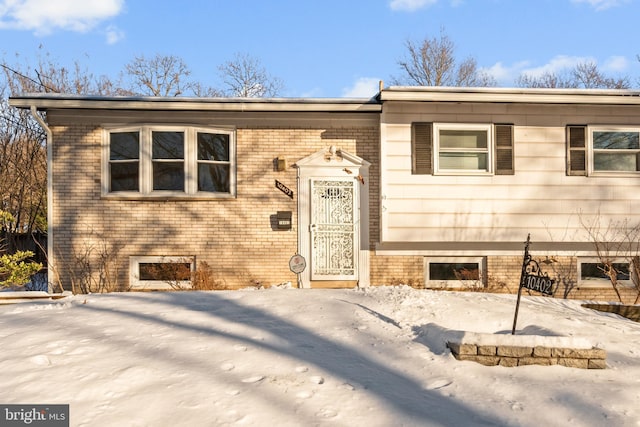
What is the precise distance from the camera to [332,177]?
→ 29.3 ft

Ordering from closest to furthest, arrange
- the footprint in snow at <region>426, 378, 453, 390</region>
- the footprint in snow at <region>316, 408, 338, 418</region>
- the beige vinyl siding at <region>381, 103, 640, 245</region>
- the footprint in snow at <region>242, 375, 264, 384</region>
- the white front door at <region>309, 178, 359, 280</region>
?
the footprint in snow at <region>316, 408, 338, 418</region>, the footprint in snow at <region>242, 375, 264, 384</region>, the footprint in snow at <region>426, 378, 453, 390</region>, the beige vinyl siding at <region>381, 103, 640, 245</region>, the white front door at <region>309, 178, 359, 280</region>

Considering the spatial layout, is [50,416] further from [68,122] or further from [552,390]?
[68,122]

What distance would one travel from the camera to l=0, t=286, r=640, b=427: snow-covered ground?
3090 millimetres

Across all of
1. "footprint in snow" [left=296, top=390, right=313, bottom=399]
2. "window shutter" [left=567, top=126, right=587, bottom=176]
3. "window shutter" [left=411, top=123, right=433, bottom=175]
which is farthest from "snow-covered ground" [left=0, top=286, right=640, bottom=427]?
"window shutter" [left=567, top=126, right=587, bottom=176]

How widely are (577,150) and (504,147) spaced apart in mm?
1576

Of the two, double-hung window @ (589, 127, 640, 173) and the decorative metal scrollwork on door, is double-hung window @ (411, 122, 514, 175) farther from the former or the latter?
double-hung window @ (589, 127, 640, 173)

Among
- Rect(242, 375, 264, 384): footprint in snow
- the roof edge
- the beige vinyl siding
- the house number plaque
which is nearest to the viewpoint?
Rect(242, 375, 264, 384): footprint in snow

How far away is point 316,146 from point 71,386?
662cm

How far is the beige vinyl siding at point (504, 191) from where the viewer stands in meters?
8.60

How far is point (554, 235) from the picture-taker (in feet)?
28.3

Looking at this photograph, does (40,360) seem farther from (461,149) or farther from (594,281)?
(594,281)

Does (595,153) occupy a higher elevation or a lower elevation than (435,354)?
higher

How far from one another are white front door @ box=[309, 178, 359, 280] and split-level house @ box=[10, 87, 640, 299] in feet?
0.10

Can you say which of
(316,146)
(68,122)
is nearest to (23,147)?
(68,122)
